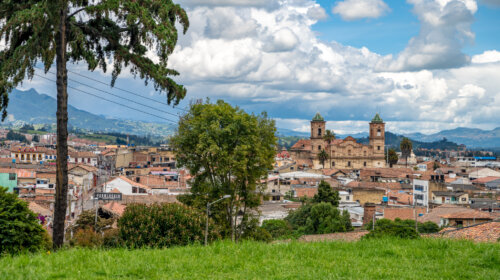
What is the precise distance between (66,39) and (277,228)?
2977cm

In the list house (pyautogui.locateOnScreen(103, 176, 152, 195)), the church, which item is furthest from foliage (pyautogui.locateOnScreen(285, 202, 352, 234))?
the church

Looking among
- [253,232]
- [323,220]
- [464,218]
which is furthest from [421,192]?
[253,232]

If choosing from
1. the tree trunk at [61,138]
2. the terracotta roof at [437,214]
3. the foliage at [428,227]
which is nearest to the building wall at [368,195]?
the terracotta roof at [437,214]

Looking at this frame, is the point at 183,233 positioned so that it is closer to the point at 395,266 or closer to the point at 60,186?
the point at 60,186

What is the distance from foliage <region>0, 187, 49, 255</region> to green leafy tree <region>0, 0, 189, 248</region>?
1901mm

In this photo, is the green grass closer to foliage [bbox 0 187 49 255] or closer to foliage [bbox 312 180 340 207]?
foliage [bbox 0 187 49 255]

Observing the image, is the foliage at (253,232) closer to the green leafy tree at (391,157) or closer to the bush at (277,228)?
the bush at (277,228)

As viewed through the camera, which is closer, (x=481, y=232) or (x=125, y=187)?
(x=481, y=232)

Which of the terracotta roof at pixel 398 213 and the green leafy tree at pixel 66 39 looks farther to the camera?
the terracotta roof at pixel 398 213

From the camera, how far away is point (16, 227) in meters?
9.59

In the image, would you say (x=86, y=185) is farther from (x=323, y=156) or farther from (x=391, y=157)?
(x=391, y=157)

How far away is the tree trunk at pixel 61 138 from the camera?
38.8ft

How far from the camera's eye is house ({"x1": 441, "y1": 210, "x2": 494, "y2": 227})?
3931 cm

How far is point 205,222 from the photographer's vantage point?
44.8 ft
